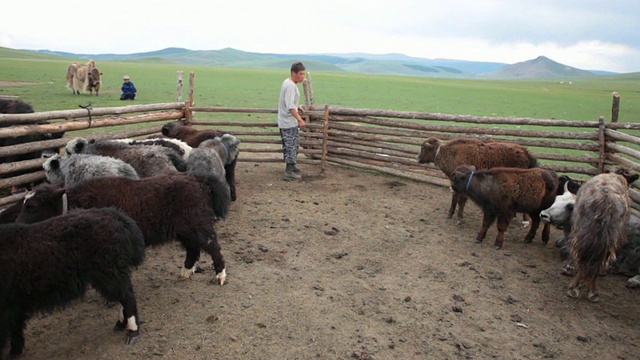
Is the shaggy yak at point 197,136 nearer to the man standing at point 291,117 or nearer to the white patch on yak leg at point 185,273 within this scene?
the man standing at point 291,117

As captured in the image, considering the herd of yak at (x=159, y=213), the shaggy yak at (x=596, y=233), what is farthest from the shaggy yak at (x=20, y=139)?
the shaggy yak at (x=596, y=233)

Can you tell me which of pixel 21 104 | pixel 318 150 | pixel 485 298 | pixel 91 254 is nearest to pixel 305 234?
pixel 485 298

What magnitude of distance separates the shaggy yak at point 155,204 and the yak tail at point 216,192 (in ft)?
0.08

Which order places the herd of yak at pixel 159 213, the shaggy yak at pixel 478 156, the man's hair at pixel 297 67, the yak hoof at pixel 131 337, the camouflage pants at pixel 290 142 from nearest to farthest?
the herd of yak at pixel 159 213
the yak hoof at pixel 131 337
the shaggy yak at pixel 478 156
the man's hair at pixel 297 67
the camouflage pants at pixel 290 142

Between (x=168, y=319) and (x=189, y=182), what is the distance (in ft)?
4.98

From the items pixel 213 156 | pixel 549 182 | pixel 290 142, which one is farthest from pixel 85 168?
pixel 549 182

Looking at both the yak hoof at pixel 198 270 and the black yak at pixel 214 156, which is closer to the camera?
the yak hoof at pixel 198 270

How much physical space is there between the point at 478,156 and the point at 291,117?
3917 millimetres

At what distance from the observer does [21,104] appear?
9.20m

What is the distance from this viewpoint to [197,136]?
8727 millimetres

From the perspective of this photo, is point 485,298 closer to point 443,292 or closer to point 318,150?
point 443,292

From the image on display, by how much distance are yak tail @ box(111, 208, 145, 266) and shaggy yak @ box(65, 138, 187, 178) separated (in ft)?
8.20

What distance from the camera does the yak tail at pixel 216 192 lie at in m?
5.37

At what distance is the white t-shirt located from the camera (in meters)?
9.31
